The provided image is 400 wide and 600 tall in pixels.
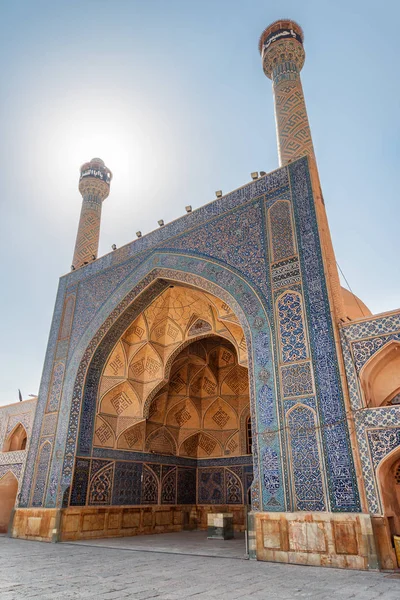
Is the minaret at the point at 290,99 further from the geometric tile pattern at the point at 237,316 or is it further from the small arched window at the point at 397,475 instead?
the small arched window at the point at 397,475

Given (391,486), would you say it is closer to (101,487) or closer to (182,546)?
(182,546)

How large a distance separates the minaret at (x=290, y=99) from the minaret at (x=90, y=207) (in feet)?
17.7

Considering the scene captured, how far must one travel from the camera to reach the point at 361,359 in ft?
17.5

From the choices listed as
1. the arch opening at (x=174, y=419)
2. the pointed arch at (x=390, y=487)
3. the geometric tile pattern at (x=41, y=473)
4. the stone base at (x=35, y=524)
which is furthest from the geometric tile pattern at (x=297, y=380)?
the geometric tile pattern at (x=41, y=473)

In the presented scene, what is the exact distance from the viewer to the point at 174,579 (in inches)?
159

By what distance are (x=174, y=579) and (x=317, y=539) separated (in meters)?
1.76

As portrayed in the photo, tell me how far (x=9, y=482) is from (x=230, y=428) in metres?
5.33

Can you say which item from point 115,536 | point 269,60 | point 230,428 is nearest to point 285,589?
point 115,536

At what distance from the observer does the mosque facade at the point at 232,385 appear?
507 cm

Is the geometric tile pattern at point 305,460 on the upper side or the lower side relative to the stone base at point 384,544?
upper

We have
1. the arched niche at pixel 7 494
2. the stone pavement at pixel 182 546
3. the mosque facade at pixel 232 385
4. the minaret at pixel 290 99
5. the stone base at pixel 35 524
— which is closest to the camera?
the mosque facade at pixel 232 385

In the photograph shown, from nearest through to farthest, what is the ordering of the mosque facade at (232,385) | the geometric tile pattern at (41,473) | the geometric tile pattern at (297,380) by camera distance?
the mosque facade at (232,385)
the geometric tile pattern at (297,380)
the geometric tile pattern at (41,473)

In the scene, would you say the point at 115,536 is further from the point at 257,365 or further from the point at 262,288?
the point at 262,288

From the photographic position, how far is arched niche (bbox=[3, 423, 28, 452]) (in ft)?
35.1
